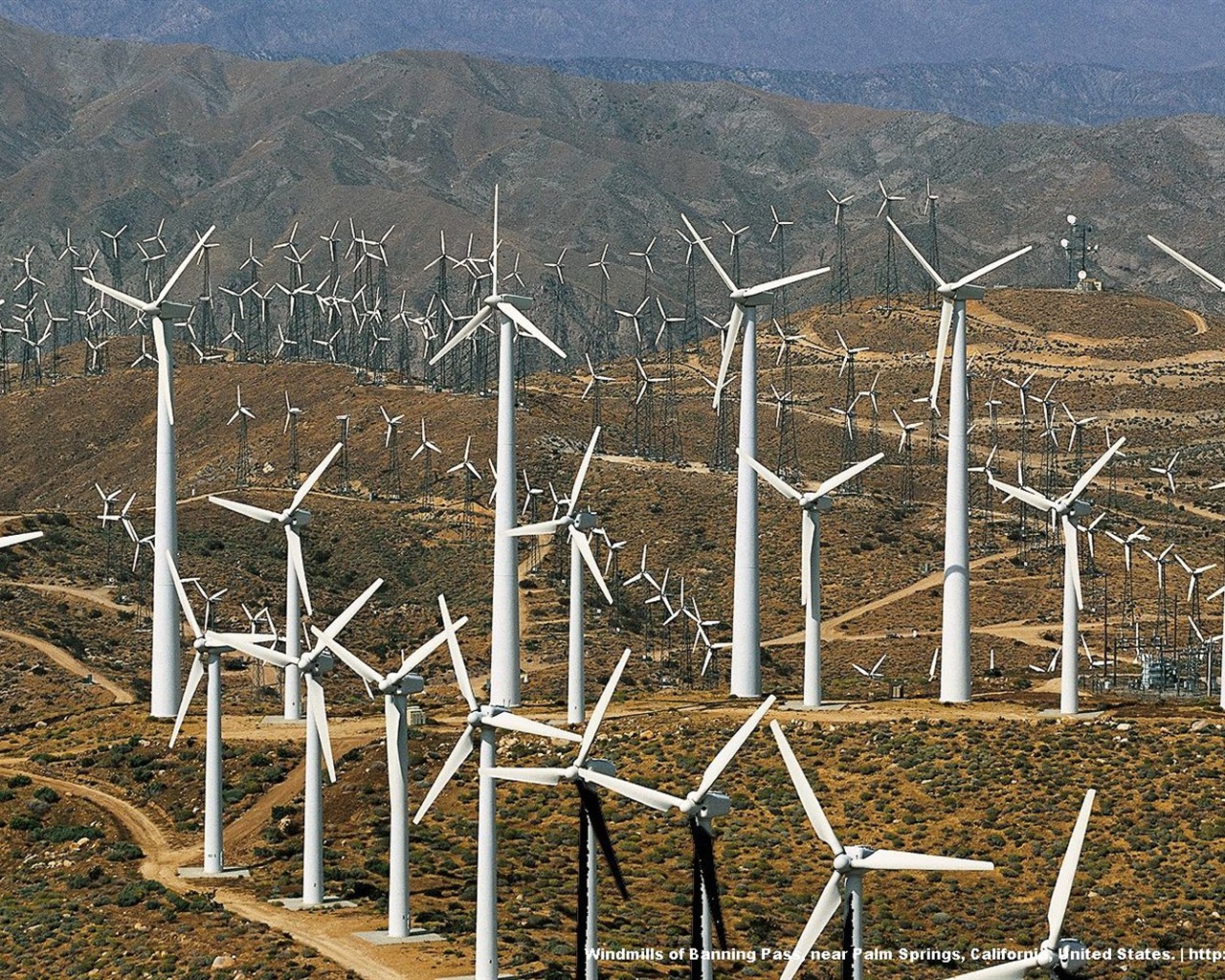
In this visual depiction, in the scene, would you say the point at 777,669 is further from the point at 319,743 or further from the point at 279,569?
the point at 319,743

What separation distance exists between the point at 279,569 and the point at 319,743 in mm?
94389

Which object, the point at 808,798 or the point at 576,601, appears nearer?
the point at 808,798

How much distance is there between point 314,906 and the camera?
7488cm

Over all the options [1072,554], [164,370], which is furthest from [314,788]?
[164,370]

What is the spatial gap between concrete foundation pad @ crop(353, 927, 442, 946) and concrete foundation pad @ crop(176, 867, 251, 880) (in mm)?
11863

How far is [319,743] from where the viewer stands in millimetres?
76688

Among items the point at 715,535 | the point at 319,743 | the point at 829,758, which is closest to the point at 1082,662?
the point at 715,535

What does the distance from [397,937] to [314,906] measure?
6.09 metres

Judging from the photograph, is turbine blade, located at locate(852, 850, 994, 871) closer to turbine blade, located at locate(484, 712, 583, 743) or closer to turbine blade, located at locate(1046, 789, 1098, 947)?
turbine blade, located at locate(1046, 789, 1098, 947)

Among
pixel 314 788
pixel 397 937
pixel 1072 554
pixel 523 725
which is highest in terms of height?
pixel 1072 554

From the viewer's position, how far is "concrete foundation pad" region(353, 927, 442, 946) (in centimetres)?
6944

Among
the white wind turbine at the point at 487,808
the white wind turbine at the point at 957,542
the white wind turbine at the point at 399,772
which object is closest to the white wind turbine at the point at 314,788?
the white wind turbine at the point at 399,772

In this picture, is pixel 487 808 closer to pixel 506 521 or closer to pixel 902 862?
pixel 902 862

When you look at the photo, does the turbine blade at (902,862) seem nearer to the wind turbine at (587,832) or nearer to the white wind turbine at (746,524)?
the wind turbine at (587,832)
